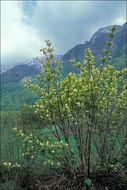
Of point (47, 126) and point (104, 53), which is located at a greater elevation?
point (104, 53)

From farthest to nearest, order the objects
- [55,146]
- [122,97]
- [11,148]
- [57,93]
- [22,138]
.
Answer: [11,148] → [122,97] → [57,93] → [22,138] → [55,146]

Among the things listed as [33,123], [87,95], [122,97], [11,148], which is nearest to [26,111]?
[33,123]

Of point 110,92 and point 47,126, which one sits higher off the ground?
point 110,92

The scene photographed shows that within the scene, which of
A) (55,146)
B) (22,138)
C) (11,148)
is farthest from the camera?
(11,148)

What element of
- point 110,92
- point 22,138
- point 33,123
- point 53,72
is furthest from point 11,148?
point 110,92

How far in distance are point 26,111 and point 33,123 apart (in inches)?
18.6

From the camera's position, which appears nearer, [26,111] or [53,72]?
[53,72]

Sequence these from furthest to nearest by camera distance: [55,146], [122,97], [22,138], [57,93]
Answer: [122,97], [57,93], [22,138], [55,146]

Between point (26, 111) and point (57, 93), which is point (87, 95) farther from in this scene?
point (26, 111)

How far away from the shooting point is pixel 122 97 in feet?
35.7

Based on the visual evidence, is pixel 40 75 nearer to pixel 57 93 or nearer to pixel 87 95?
pixel 57 93

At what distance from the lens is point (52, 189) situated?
32.4 ft

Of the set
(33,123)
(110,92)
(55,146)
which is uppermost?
(110,92)

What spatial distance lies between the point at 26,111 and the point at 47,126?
1074mm
